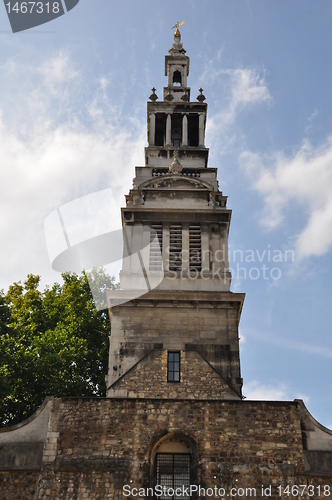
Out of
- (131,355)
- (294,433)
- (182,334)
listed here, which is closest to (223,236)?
(182,334)

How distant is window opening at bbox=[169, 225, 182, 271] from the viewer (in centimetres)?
2303

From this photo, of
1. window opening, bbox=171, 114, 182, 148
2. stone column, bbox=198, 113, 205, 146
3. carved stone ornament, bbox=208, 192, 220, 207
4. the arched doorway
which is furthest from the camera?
window opening, bbox=171, 114, 182, 148

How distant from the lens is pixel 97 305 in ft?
104

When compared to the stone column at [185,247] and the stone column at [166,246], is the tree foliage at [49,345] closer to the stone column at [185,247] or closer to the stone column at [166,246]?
the stone column at [166,246]

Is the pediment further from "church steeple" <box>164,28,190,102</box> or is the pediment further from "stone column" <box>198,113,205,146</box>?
"church steeple" <box>164,28,190,102</box>

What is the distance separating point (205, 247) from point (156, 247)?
2189 mm

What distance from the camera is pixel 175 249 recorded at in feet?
77.1

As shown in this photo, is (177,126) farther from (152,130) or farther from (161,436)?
(161,436)

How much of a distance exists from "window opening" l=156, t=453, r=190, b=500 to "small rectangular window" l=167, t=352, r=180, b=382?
9.95ft

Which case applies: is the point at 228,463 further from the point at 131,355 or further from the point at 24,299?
the point at 24,299

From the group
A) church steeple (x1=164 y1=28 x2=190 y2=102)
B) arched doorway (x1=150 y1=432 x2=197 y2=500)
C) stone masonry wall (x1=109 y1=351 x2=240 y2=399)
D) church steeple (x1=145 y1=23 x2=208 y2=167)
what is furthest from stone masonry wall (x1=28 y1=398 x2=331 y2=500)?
church steeple (x1=164 y1=28 x2=190 y2=102)

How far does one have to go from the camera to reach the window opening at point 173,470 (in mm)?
16906

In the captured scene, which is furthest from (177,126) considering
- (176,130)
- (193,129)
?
(193,129)

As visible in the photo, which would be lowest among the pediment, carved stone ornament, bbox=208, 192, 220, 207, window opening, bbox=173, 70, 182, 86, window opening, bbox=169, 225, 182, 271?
window opening, bbox=169, 225, 182, 271
